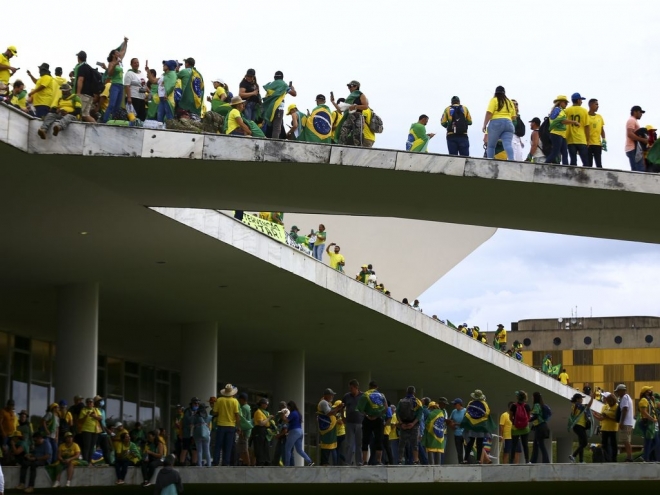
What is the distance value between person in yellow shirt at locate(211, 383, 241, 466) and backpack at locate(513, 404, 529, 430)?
3.96 meters

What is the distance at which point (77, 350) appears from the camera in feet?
73.1

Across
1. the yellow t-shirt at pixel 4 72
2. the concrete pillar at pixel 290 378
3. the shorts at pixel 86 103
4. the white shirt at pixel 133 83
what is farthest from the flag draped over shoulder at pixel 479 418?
the concrete pillar at pixel 290 378

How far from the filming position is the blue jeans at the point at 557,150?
16.2 metres

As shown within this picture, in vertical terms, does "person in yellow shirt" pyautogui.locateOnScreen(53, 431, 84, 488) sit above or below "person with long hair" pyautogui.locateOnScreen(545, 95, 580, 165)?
below

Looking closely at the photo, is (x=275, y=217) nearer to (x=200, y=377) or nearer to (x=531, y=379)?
(x=200, y=377)

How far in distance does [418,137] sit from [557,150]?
11.7 feet

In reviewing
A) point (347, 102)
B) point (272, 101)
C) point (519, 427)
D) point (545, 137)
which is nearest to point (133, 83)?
point (272, 101)

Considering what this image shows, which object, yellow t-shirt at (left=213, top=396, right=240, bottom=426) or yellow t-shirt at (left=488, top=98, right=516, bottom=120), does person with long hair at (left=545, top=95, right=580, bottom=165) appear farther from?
yellow t-shirt at (left=213, top=396, right=240, bottom=426)

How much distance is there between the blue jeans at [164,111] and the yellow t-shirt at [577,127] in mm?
5203

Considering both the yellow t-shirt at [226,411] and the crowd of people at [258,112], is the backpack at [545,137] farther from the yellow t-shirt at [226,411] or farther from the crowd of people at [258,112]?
the yellow t-shirt at [226,411]

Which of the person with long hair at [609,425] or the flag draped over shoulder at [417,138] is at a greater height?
the flag draped over shoulder at [417,138]

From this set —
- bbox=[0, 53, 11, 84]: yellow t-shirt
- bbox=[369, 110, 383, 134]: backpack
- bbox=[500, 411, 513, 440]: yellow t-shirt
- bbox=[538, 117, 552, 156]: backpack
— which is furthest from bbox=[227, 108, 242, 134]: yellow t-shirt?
bbox=[500, 411, 513, 440]: yellow t-shirt

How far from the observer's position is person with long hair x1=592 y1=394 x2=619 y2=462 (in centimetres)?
1689

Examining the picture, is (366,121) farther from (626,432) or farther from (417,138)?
(626,432)
